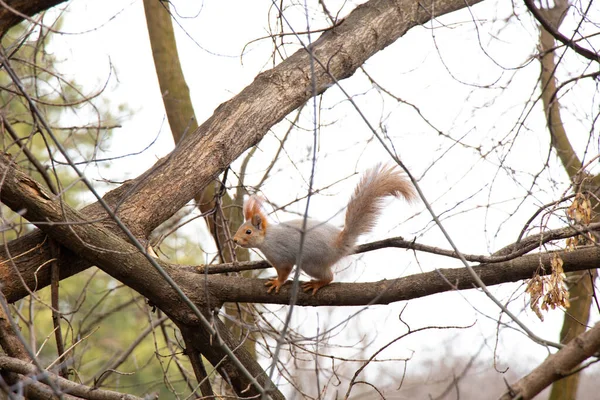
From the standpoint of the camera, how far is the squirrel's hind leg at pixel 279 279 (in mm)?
3012

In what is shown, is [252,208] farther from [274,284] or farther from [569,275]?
[569,275]

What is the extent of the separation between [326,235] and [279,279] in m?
0.35

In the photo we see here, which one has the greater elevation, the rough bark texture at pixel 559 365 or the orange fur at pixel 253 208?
the orange fur at pixel 253 208

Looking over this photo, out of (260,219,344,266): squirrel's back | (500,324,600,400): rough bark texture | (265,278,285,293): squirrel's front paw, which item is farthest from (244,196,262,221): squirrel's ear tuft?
(500,324,600,400): rough bark texture

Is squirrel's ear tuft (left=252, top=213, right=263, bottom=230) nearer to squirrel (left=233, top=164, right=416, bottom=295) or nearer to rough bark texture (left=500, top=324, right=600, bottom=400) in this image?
squirrel (left=233, top=164, right=416, bottom=295)

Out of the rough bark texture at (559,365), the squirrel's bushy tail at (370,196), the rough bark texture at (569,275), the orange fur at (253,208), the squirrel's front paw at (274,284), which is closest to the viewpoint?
the rough bark texture at (559,365)

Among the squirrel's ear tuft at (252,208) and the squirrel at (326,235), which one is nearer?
the squirrel at (326,235)

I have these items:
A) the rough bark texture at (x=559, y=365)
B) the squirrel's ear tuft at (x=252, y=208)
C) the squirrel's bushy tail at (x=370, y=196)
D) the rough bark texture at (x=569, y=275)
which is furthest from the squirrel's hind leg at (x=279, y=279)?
the rough bark texture at (x=569, y=275)

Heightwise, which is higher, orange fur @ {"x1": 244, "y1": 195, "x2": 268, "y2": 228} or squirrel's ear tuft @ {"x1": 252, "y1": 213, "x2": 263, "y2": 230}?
orange fur @ {"x1": 244, "y1": 195, "x2": 268, "y2": 228}

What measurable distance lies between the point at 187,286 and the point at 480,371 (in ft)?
6.01

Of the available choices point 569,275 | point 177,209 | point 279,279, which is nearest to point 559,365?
point 279,279

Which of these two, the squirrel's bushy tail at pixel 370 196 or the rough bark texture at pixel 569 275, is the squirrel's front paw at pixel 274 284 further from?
the rough bark texture at pixel 569 275

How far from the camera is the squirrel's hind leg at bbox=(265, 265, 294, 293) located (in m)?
3.01

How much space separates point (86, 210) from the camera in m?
3.09
